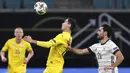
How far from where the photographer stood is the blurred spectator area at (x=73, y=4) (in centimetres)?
1891

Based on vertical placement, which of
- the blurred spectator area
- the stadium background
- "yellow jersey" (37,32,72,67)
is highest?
"yellow jersey" (37,32,72,67)

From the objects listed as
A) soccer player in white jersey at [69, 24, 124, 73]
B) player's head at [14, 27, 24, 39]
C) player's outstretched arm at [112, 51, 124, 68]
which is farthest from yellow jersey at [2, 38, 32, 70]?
player's outstretched arm at [112, 51, 124, 68]

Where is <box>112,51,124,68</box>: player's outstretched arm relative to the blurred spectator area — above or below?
above

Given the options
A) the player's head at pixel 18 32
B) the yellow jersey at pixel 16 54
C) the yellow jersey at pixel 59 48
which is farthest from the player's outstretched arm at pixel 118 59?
the yellow jersey at pixel 16 54

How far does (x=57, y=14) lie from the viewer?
18125 millimetres

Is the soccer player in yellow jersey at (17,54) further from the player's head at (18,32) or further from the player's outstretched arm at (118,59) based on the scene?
the player's outstretched arm at (118,59)

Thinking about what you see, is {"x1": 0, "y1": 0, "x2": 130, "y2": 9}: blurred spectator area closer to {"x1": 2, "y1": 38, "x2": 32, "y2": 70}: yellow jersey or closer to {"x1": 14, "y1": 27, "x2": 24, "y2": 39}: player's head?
{"x1": 2, "y1": 38, "x2": 32, "y2": 70}: yellow jersey

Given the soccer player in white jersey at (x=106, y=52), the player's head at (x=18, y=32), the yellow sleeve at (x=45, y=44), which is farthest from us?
the player's head at (x=18, y=32)

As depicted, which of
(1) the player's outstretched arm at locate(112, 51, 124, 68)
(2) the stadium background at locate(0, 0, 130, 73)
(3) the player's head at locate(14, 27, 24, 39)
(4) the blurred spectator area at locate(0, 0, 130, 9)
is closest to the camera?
(1) the player's outstretched arm at locate(112, 51, 124, 68)

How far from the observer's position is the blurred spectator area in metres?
18.9

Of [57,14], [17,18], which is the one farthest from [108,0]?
[17,18]

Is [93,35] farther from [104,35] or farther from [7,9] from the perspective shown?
[104,35]

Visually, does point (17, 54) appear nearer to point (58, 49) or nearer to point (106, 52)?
point (58, 49)

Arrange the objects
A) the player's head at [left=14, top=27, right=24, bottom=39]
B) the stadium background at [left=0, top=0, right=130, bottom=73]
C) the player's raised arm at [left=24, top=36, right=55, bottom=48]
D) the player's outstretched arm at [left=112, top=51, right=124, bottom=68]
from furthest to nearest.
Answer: the stadium background at [left=0, top=0, right=130, bottom=73], the player's head at [left=14, top=27, right=24, bottom=39], the player's raised arm at [left=24, top=36, right=55, bottom=48], the player's outstretched arm at [left=112, top=51, right=124, bottom=68]
